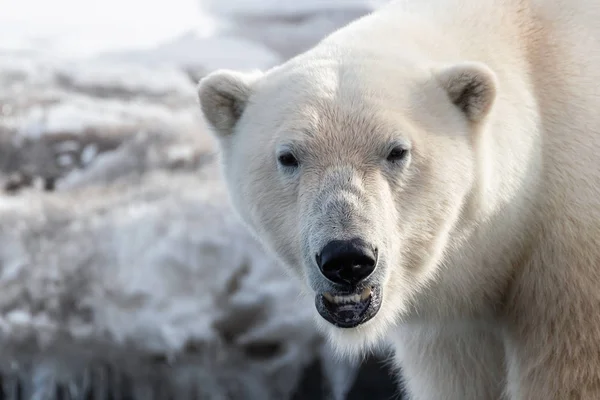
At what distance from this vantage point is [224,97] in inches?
84.0

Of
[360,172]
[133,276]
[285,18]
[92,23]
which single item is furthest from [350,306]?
[92,23]

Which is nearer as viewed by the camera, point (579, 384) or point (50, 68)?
point (579, 384)

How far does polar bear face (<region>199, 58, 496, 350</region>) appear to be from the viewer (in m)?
1.77

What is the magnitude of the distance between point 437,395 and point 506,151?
0.92 metres

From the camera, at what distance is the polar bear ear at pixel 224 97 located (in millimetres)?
2111

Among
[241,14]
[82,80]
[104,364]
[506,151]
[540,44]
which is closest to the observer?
[506,151]

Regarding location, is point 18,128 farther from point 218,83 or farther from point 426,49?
point 426,49

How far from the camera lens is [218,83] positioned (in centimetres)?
212

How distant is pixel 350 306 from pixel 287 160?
0.35 metres

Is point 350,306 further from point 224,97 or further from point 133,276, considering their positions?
point 133,276

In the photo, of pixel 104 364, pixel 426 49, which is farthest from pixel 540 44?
pixel 104 364

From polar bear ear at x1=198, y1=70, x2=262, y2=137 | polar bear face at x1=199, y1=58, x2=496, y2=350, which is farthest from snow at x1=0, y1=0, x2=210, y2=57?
polar bear face at x1=199, y1=58, x2=496, y2=350

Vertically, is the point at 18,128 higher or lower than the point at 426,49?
lower

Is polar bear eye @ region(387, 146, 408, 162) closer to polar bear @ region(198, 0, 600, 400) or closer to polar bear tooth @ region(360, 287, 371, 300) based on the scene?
polar bear @ region(198, 0, 600, 400)
